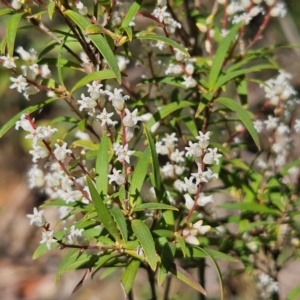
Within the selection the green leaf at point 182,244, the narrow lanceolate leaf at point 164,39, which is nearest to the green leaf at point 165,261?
the green leaf at point 182,244

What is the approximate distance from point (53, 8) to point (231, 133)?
2.34 feet

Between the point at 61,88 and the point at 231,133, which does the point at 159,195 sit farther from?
the point at 231,133

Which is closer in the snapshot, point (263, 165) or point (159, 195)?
point (159, 195)

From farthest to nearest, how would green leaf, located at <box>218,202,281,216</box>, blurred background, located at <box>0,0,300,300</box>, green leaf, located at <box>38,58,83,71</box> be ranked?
blurred background, located at <box>0,0,300,300</box> < green leaf, located at <box>218,202,281,216</box> < green leaf, located at <box>38,58,83,71</box>

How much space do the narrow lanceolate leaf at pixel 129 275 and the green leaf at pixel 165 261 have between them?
6cm

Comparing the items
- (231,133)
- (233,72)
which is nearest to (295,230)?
(231,133)

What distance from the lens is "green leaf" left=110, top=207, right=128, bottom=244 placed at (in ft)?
2.98

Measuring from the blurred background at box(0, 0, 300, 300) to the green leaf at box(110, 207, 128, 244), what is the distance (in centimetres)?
206

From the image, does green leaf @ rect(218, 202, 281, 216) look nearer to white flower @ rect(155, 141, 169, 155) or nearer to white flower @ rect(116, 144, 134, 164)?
white flower @ rect(155, 141, 169, 155)

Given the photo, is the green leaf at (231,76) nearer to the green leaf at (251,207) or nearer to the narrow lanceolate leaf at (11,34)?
the green leaf at (251,207)

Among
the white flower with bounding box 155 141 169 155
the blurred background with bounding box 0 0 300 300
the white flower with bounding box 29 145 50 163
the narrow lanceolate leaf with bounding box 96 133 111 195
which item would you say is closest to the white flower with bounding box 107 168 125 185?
the narrow lanceolate leaf with bounding box 96 133 111 195

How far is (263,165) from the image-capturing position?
1454mm

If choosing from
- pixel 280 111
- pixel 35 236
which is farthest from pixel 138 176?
pixel 35 236

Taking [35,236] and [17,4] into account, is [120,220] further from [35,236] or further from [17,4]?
[35,236]
